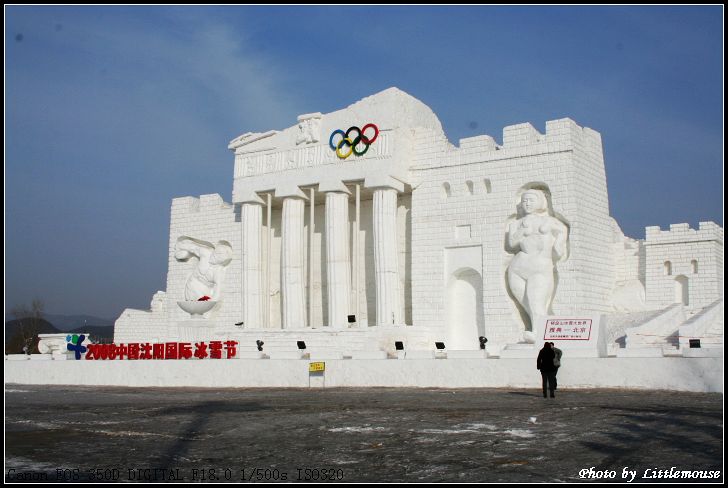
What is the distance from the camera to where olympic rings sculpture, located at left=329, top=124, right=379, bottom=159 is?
34.7 meters

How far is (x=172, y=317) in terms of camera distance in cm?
4200

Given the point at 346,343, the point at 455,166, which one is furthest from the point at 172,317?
the point at 455,166

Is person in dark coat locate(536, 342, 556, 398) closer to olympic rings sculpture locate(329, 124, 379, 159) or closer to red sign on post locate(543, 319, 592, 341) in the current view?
red sign on post locate(543, 319, 592, 341)

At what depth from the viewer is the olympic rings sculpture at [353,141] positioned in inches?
1367

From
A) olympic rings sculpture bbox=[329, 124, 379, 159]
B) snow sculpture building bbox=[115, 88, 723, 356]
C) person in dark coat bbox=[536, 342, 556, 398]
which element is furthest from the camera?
olympic rings sculpture bbox=[329, 124, 379, 159]

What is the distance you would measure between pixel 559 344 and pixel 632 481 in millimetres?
15137

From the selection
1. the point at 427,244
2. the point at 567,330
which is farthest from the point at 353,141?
the point at 567,330

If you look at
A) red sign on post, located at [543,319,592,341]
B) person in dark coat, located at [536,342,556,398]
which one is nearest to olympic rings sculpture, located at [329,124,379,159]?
red sign on post, located at [543,319,592,341]

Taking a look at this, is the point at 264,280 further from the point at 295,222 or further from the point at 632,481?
the point at 632,481

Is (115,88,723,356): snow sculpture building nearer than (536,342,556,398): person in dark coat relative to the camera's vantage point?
No

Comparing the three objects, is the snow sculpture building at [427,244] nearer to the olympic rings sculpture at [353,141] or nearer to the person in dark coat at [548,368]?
the olympic rings sculpture at [353,141]

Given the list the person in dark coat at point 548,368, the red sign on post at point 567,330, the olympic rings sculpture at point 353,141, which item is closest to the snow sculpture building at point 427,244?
the olympic rings sculpture at point 353,141

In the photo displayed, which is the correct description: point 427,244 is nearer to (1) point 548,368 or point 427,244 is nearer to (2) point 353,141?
(2) point 353,141

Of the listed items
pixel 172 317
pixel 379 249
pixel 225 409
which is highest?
pixel 379 249
